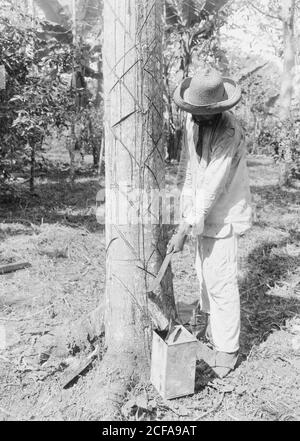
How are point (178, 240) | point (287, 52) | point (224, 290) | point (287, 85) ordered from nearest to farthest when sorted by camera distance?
point (178, 240) < point (224, 290) < point (287, 52) < point (287, 85)

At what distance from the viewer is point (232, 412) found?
8.57 feet

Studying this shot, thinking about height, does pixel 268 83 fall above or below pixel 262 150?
above

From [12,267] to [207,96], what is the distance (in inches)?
110

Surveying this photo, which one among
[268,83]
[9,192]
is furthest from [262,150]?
[9,192]

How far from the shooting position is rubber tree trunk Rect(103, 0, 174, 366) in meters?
2.50

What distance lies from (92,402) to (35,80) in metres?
5.49

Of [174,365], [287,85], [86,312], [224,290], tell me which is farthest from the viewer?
[287,85]

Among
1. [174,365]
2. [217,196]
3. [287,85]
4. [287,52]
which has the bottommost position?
[174,365]

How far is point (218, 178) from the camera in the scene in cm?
275

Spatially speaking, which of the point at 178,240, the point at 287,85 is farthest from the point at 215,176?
the point at 287,85

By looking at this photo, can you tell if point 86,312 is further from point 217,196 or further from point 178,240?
point 217,196

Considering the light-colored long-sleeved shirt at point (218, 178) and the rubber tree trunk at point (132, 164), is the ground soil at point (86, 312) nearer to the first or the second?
the rubber tree trunk at point (132, 164)

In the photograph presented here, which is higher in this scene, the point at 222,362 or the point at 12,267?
the point at 12,267
